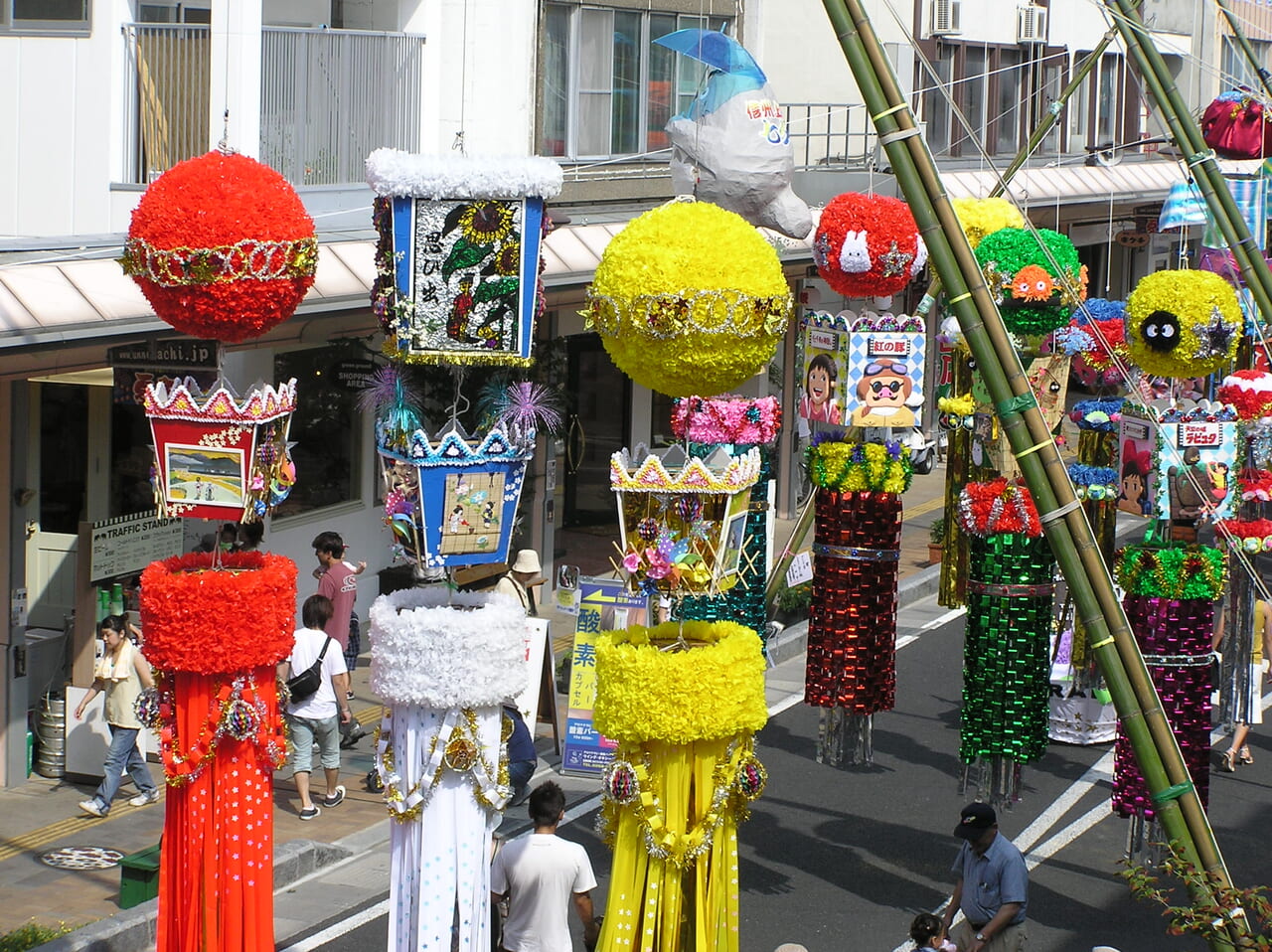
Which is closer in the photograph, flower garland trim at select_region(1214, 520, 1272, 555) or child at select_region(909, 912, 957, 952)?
child at select_region(909, 912, 957, 952)

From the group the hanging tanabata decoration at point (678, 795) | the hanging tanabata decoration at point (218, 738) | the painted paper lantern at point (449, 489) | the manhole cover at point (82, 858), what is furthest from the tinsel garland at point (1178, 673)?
the manhole cover at point (82, 858)

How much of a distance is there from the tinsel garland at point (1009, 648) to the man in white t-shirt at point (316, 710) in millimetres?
4160

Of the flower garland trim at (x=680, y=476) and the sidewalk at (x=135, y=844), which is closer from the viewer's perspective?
the flower garland trim at (x=680, y=476)

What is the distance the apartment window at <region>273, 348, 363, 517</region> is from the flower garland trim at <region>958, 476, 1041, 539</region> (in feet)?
21.8

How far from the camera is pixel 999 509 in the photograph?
1102 cm

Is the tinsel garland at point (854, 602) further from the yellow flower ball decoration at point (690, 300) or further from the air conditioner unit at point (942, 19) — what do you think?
the air conditioner unit at point (942, 19)

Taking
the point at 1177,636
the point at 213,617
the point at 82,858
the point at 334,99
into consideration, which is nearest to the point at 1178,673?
the point at 1177,636

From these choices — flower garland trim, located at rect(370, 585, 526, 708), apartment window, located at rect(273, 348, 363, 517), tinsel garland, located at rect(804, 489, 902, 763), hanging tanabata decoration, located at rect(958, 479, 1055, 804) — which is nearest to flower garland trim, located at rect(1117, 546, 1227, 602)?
hanging tanabata decoration, located at rect(958, 479, 1055, 804)

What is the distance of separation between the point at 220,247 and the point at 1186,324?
5485 mm

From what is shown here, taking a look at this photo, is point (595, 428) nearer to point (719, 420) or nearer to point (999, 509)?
point (719, 420)

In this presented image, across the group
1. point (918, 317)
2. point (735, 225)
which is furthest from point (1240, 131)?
point (735, 225)

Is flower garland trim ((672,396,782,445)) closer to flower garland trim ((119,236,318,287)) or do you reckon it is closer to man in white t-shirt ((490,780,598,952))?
man in white t-shirt ((490,780,598,952))

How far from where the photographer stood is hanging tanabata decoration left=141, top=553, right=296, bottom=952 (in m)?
8.70

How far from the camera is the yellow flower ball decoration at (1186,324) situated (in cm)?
1071
